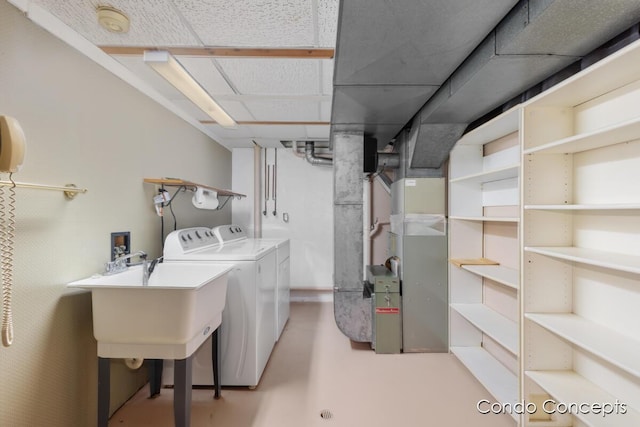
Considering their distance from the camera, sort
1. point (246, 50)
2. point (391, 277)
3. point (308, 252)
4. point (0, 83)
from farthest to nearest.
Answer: point (308, 252), point (391, 277), point (246, 50), point (0, 83)

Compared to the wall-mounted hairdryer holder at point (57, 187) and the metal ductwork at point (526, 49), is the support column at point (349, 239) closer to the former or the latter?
the metal ductwork at point (526, 49)

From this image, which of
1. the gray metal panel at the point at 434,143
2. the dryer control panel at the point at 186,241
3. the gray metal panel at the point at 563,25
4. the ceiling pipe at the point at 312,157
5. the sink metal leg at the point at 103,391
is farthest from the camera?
the ceiling pipe at the point at 312,157

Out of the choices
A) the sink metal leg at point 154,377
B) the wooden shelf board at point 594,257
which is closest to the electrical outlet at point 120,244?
the sink metal leg at point 154,377

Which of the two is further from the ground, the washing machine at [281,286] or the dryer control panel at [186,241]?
the dryer control panel at [186,241]

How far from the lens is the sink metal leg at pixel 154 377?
1905mm

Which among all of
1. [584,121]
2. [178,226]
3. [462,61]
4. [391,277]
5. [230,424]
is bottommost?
[230,424]

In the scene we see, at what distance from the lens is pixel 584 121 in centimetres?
150

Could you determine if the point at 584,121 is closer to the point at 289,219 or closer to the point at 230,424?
the point at 230,424

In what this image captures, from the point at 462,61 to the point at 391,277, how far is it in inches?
71.3

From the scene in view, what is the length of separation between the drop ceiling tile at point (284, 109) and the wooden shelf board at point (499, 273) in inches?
75.1

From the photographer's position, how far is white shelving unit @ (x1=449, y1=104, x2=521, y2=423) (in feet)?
6.41

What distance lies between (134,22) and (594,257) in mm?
2499

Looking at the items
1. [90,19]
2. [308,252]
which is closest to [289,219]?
[308,252]

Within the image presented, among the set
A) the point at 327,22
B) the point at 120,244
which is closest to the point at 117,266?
the point at 120,244
